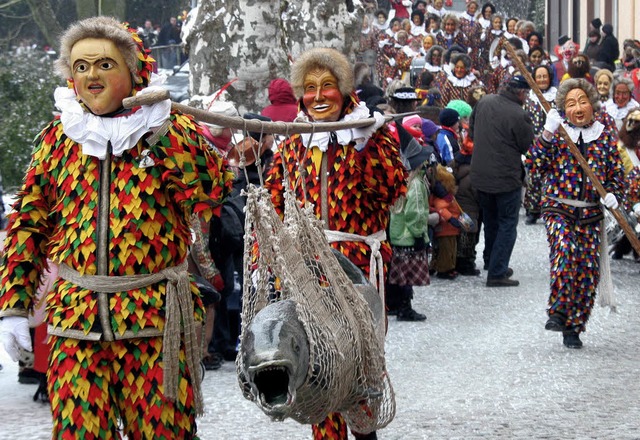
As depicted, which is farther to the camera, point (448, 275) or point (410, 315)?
point (448, 275)

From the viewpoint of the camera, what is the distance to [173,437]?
4.73 metres

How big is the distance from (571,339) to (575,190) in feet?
3.57

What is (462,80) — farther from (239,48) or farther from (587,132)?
(587,132)

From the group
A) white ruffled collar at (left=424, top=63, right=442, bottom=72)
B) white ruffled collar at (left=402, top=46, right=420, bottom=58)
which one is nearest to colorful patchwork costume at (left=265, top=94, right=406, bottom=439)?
white ruffled collar at (left=424, top=63, right=442, bottom=72)

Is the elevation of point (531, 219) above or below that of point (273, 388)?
below

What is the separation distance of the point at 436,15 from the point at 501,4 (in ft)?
56.3

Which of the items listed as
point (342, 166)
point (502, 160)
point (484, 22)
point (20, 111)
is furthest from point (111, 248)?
point (484, 22)

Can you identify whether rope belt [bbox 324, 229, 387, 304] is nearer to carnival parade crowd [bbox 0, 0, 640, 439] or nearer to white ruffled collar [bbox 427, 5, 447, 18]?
carnival parade crowd [bbox 0, 0, 640, 439]

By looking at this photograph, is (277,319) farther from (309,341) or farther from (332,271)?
(332,271)

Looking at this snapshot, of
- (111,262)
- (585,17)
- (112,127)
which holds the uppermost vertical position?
(585,17)

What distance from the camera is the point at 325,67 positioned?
616 cm

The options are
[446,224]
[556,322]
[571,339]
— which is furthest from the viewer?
[446,224]

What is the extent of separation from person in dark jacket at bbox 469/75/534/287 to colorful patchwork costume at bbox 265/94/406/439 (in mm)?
5602

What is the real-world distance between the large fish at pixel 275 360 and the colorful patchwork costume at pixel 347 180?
1.47 meters
